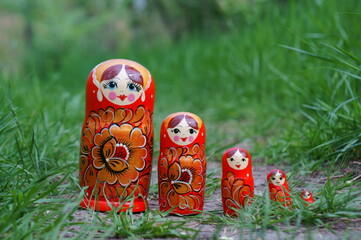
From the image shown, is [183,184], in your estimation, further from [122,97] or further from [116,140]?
[122,97]

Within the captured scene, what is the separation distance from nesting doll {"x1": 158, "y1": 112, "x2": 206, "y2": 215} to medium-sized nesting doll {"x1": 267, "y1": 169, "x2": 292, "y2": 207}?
0.93 feet

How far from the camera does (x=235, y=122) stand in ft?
13.5

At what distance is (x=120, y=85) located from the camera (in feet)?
6.12

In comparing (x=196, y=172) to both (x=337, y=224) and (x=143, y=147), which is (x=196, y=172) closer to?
(x=143, y=147)

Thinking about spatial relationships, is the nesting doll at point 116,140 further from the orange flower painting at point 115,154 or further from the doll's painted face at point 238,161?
the doll's painted face at point 238,161

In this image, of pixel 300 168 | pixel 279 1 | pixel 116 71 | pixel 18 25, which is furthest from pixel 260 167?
pixel 18 25

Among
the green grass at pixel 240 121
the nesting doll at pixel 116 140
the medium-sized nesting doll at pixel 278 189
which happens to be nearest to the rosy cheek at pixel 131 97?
the nesting doll at pixel 116 140

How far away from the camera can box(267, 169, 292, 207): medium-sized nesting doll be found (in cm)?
176

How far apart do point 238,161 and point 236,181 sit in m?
0.08

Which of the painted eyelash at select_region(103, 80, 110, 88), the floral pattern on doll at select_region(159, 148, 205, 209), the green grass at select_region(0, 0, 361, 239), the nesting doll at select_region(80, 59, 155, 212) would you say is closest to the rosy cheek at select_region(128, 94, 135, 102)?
the nesting doll at select_region(80, 59, 155, 212)

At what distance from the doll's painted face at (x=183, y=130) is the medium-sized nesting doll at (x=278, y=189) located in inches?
14.1

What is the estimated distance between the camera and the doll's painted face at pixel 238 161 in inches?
71.5

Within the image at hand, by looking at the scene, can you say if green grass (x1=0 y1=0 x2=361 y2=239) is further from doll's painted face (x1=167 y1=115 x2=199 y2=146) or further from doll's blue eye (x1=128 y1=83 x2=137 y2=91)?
Answer: doll's blue eye (x1=128 y1=83 x2=137 y2=91)

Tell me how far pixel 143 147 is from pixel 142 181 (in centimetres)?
15
